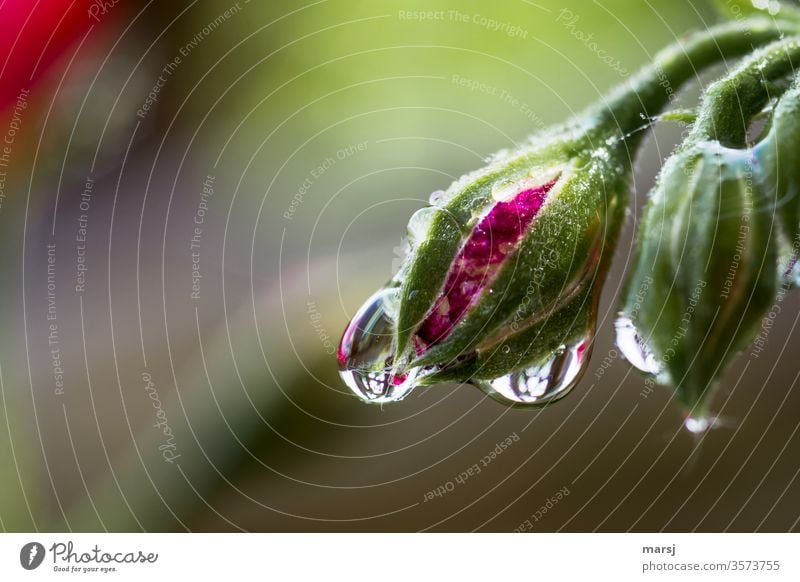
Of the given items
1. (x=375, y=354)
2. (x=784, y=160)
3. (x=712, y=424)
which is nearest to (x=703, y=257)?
(x=784, y=160)

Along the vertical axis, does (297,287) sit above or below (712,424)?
above

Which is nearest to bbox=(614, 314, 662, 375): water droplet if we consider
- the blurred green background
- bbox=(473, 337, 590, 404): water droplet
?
bbox=(473, 337, 590, 404): water droplet

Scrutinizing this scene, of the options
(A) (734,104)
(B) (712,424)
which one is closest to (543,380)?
(A) (734,104)

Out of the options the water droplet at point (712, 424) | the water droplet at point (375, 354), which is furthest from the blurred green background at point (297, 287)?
the water droplet at point (375, 354)

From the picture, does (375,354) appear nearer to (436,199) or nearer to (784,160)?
(436,199)

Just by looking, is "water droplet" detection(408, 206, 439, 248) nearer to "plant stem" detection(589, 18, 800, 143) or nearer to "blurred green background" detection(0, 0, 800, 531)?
"plant stem" detection(589, 18, 800, 143)

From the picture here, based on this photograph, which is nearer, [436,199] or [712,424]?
[436,199]
